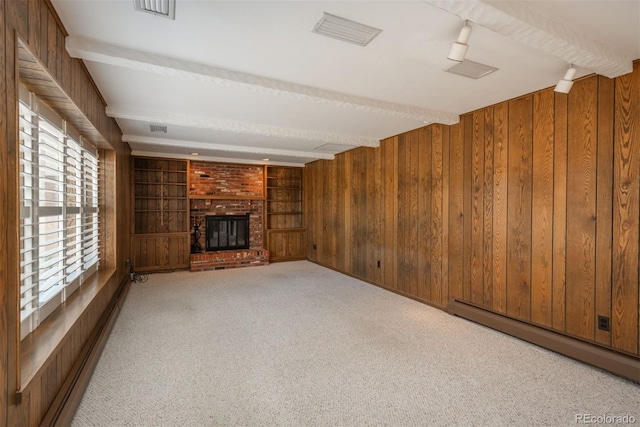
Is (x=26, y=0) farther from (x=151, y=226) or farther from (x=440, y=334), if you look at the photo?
(x=151, y=226)

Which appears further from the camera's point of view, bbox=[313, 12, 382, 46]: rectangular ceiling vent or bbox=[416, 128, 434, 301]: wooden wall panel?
bbox=[416, 128, 434, 301]: wooden wall panel

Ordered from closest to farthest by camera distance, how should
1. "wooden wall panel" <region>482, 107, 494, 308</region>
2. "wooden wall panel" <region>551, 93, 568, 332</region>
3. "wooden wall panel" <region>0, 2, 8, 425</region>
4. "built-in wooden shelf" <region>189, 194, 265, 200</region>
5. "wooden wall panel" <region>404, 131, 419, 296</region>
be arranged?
1. "wooden wall panel" <region>0, 2, 8, 425</region>
2. "wooden wall panel" <region>551, 93, 568, 332</region>
3. "wooden wall panel" <region>482, 107, 494, 308</region>
4. "wooden wall panel" <region>404, 131, 419, 296</region>
5. "built-in wooden shelf" <region>189, 194, 265, 200</region>

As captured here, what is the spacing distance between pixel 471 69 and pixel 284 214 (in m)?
6.02

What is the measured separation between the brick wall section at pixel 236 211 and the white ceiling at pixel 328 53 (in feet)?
11.3

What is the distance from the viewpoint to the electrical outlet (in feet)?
8.48

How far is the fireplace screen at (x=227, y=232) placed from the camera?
708 centimetres

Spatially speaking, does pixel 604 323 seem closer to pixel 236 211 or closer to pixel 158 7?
pixel 158 7

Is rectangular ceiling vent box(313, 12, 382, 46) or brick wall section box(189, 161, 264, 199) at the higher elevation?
rectangular ceiling vent box(313, 12, 382, 46)

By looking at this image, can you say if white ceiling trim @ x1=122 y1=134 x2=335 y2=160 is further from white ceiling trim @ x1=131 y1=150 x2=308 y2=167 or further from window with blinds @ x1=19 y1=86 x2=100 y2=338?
window with blinds @ x1=19 y1=86 x2=100 y2=338

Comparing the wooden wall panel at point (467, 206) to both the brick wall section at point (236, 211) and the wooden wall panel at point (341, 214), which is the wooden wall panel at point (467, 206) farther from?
the brick wall section at point (236, 211)

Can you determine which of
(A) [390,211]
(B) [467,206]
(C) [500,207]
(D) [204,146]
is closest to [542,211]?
(C) [500,207]

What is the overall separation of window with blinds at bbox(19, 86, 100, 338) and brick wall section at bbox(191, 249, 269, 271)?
114 inches

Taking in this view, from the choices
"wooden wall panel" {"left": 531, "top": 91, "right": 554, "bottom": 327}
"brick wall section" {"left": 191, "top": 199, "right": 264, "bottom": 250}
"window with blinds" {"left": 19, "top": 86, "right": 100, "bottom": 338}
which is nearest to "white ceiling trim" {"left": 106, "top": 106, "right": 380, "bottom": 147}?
"window with blinds" {"left": 19, "top": 86, "right": 100, "bottom": 338}

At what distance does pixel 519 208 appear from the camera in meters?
3.21
